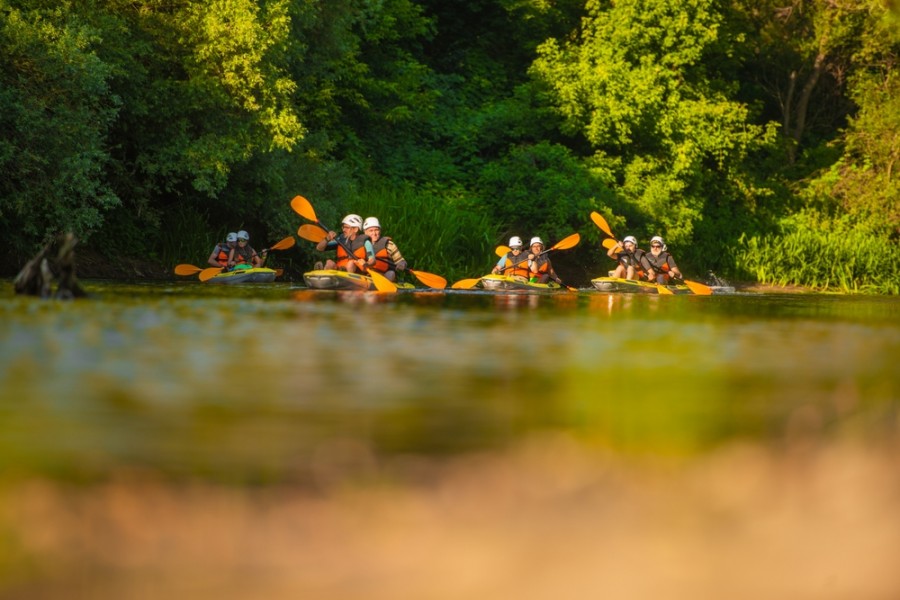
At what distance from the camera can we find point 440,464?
714 centimetres

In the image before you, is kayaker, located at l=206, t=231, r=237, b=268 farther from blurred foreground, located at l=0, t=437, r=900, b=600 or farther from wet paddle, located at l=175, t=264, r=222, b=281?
blurred foreground, located at l=0, t=437, r=900, b=600

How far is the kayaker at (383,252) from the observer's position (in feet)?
96.2

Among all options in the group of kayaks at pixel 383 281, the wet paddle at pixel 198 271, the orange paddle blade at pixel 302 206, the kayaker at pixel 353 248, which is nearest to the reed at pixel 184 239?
the wet paddle at pixel 198 271

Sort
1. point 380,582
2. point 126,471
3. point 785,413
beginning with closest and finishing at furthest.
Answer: point 380,582, point 126,471, point 785,413

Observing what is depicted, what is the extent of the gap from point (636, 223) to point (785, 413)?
109 feet

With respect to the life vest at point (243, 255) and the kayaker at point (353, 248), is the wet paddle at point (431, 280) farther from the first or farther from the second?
the life vest at point (243, 255)

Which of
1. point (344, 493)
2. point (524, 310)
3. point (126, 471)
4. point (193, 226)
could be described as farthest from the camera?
point (193, 226)

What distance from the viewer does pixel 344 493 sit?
6328 mm

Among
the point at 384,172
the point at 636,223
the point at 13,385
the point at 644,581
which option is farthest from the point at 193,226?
the point at 644,581

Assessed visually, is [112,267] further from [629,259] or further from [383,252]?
[629,259]

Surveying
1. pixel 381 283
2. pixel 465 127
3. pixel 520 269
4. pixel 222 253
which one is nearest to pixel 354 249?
pixel 381 283

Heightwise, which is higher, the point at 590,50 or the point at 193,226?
the point at 590,50

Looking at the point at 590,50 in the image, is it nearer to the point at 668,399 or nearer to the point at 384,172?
the point at 384,172

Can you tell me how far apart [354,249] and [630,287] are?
789 cm
